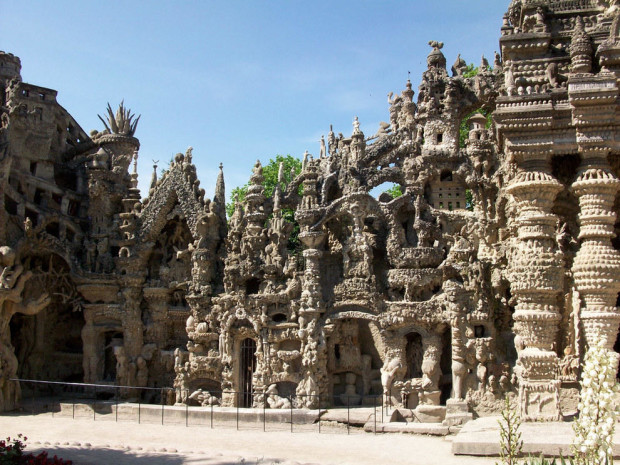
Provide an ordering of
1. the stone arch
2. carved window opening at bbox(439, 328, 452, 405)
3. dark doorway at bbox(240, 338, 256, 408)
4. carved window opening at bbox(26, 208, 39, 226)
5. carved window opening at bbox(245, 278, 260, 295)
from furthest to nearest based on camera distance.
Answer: the stone arch, carved window opening at bbox(26, 208, 39, 226), carved window opening at bbox(245, 278, 260, 295), dark doorway at bbox(240, 338, 256, 408), carved window opening at bbox(439, 328, 452, 405)

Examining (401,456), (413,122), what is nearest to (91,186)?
(413,122)

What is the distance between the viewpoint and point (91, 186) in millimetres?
25219

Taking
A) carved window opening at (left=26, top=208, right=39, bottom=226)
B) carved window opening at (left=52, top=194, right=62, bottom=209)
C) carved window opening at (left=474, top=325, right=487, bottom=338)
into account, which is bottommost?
carved window opening at (left=474, top=325, right=487, bottom=338)

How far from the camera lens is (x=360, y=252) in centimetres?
2152

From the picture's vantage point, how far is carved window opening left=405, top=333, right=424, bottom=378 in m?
21.0

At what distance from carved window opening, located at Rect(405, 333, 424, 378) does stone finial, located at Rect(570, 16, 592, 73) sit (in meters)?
9.75

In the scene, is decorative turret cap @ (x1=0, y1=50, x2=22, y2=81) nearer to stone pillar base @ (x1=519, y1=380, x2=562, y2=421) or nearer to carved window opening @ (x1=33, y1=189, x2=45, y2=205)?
carved window opening @ (x1=33, y1=189, x2=45, y2=205)

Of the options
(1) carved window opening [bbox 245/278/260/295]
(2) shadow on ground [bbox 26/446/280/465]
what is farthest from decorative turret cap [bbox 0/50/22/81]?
(2) shadow on ground [bbox 26/446/280/465]

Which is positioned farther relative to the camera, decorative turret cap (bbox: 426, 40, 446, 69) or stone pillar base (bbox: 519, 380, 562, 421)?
decorative turret cap (bbox: 426, 40, 446, 69)

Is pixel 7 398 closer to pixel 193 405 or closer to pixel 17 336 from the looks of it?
pixel 17 336

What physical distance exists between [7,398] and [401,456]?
551 inches

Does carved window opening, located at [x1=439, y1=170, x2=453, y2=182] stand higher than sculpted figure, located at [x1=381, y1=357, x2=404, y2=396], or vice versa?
carved window opening, located at [x1=439, y1=170, x2=453, y2=182]

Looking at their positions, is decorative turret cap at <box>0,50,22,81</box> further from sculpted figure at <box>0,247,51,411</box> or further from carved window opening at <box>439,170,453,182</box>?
carved window opening at <box>439,170,453,182</box>

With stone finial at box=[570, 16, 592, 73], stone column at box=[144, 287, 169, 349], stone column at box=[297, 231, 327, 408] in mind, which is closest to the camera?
stone finial at box=[570, 16, 592, 73]
